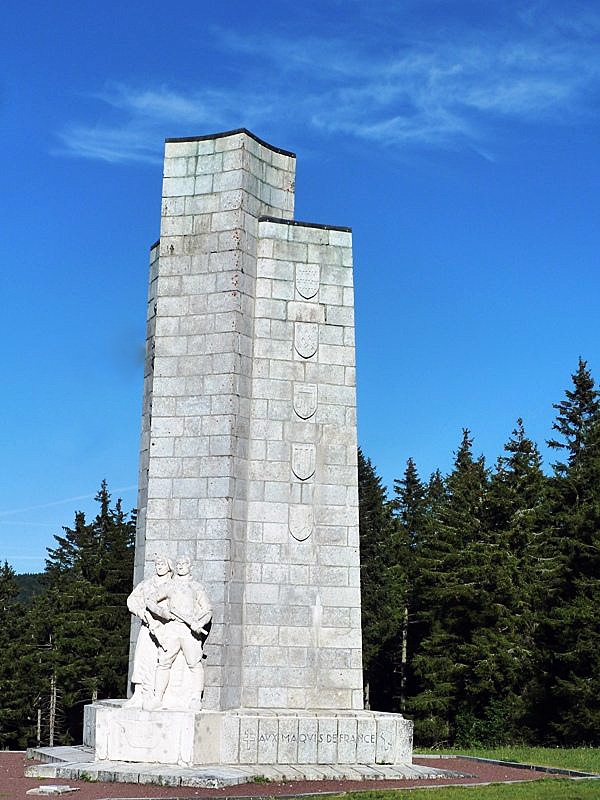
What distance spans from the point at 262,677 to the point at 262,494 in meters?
2.58

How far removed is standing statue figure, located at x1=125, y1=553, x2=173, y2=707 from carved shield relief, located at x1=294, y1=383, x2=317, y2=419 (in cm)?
300

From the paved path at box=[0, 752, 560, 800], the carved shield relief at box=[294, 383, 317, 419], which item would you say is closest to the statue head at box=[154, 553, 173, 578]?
the paved path at box=[0, 752, 560, 800]

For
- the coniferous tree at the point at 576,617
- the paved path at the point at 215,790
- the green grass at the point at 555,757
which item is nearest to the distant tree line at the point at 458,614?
the coniferous tree at the point at 576,617

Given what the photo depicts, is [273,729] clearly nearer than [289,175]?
Yes

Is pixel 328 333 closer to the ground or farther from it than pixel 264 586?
farther from it

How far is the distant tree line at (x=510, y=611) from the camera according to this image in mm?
31703

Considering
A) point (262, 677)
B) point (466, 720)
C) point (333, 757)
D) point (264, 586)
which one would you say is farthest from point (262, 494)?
point (466, 720)

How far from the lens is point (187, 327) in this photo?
15094mm

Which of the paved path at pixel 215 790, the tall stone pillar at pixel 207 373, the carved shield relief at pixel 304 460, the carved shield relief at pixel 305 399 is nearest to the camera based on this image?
the paved path at pixel 215 790

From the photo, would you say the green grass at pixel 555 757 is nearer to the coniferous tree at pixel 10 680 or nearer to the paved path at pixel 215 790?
the paved path at pixel 215 790

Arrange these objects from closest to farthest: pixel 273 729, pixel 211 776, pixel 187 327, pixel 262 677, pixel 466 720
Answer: pixel 211 776, pixel 273 729, pixel 262 677, pixel 187 327, pixel 466 720

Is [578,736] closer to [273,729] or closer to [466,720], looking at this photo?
[466,720]

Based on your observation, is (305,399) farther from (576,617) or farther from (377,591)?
(377,591)

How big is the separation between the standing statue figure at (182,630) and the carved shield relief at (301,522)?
71.0 inches
